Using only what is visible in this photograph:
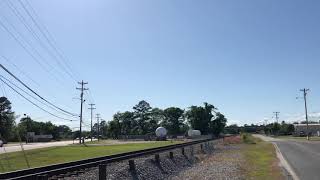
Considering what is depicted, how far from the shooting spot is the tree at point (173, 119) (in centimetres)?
19340

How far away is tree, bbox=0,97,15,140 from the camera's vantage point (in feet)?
394

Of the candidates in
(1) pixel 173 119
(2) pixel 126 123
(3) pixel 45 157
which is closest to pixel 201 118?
(1) pixel 173 119

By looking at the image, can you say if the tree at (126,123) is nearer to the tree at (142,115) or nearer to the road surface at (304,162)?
the tree at (142,115)

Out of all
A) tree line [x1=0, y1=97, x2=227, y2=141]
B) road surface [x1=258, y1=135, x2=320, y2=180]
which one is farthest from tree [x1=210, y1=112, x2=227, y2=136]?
road surface [x1=258, y1=135, x2=320, y2=180]

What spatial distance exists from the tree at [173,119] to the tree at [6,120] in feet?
235

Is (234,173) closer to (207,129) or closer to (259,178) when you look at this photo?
(259,178)

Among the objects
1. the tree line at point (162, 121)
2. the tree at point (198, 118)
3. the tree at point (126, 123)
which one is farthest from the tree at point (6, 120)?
the tree at point (198, 118)

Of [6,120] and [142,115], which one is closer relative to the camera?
[6,120]

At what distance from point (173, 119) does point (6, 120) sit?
276ft

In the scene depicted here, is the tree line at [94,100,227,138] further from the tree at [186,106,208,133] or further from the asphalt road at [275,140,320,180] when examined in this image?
the asphalt road at [275,140,320,180]

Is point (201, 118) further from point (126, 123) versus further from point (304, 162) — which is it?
point (304, 162)

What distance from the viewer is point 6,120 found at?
414ft

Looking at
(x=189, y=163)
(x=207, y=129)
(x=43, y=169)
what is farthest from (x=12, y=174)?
(x=207, y=129)

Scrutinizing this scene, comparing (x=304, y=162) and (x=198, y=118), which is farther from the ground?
(x=198, y=118)
